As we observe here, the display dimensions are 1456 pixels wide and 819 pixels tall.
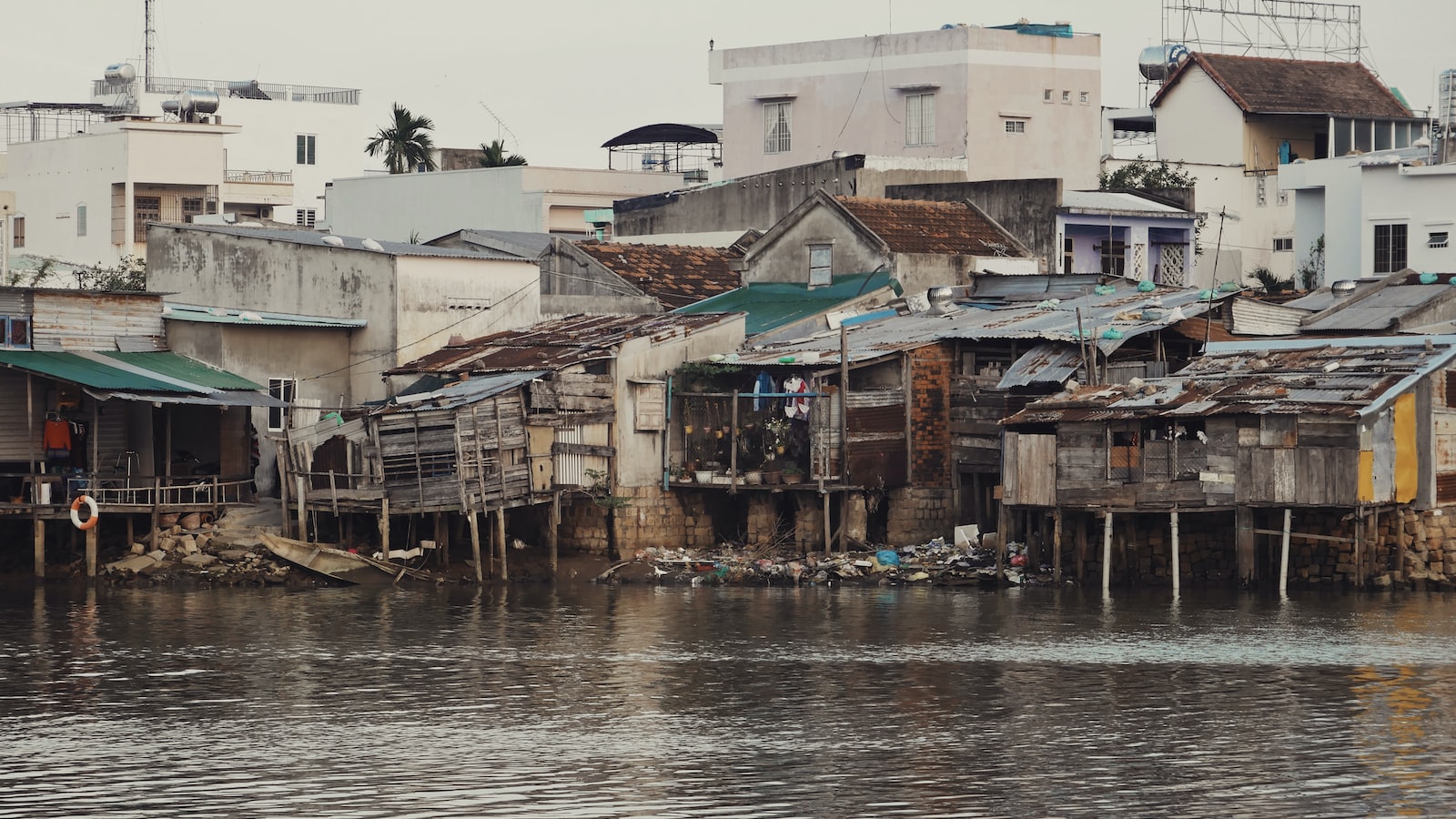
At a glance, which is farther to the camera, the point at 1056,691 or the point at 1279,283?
the point at 1279,283

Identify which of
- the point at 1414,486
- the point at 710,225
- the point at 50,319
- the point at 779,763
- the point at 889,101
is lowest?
the point at 779,763

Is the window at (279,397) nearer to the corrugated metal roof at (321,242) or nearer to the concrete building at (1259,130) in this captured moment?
the corrugated metal roof at (321,242)

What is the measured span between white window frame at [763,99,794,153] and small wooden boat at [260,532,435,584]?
29741mm

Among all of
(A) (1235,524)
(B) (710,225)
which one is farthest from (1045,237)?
(A) (1235,524)

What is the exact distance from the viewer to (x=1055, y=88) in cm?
6291

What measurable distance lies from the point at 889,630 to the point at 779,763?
401 inches

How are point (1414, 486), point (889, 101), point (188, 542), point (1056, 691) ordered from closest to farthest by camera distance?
point (1056, 691)
point (1414, 486)
point (188, 542)
point (889, 101)

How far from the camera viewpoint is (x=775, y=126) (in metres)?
65.7

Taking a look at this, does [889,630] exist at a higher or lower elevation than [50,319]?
lower

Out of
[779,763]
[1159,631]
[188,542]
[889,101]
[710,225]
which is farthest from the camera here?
[889,101]

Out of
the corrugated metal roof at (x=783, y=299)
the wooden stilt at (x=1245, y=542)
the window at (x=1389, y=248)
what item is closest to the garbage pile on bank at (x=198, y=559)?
the corrugated metal roof at (x=783, y=299)

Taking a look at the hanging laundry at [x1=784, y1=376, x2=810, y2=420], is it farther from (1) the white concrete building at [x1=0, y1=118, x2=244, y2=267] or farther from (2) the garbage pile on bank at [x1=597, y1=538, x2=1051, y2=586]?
(1) the white concrete building at [x1=0, y1=118, x2=244, y2=267]

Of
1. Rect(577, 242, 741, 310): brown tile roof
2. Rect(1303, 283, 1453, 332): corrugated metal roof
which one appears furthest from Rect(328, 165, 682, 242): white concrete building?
Rect(1303, 283, 1453, 332): corrugated metal roof

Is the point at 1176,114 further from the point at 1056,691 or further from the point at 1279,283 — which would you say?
the point at 1056,691
